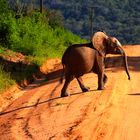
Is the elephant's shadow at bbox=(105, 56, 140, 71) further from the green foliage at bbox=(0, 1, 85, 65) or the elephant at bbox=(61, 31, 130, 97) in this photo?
the elephant at bbox=(61, 31, 130, 97)

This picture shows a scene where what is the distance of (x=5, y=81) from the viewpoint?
19266mm

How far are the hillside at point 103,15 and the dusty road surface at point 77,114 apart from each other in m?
62.7

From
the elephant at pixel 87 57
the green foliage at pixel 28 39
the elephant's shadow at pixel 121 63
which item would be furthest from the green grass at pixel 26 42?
the elephant at pixel 87 57

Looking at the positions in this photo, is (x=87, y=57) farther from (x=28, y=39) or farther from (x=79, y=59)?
(x=28, y=39)

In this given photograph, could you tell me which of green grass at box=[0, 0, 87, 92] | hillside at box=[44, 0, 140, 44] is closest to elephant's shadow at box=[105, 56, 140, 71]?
green grass at box=[0, 0, 87, 92]

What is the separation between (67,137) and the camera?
11.4 m

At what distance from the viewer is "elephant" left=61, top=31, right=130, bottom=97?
15664 mm

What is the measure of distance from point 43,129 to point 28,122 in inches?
38.4

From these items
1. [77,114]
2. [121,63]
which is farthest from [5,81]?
[77,114]

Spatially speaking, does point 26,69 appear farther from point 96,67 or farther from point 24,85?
point 96,67

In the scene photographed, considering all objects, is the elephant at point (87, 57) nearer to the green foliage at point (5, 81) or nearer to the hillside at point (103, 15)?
the green foliage at point (5, 81)

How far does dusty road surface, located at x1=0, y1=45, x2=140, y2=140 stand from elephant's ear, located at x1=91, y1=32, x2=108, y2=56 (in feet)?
3.66

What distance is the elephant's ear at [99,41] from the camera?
638 inches

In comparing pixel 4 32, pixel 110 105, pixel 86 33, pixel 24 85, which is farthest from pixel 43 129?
pixel 86 33
